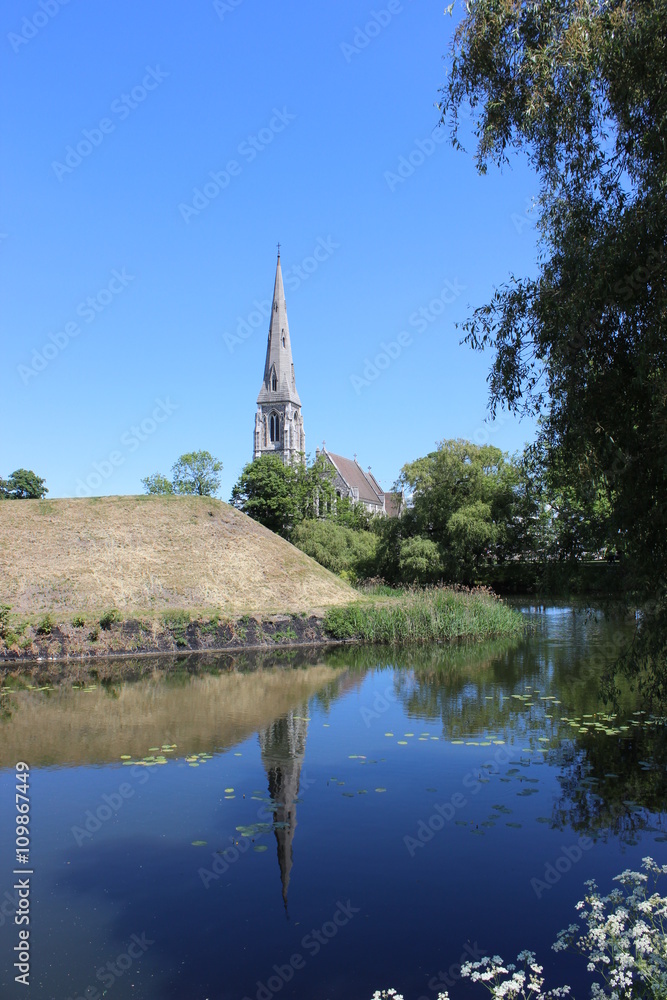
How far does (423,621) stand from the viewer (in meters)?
27.1

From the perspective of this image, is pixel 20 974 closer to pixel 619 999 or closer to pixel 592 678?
pixel 619 999

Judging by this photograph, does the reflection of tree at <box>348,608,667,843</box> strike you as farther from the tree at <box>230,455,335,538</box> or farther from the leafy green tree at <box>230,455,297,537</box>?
the leafy green tree at <box>230,455,297,537</box>

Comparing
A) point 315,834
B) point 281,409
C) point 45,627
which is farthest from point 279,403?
point 315,834

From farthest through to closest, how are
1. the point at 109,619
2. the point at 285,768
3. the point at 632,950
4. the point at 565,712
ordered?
the point at 109,619 < the point at 565,712 < the point at 285,768 < the point at 632,950

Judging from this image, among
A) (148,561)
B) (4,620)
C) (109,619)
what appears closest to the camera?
(4,620)

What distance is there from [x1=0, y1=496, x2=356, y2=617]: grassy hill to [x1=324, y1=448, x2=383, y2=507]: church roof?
192 ft

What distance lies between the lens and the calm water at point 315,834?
6.05m

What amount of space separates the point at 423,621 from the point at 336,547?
21.4m

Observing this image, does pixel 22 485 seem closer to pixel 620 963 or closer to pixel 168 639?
pixel 168 639

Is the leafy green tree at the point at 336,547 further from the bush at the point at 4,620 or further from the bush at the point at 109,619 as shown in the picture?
the bush at the point at 4,620

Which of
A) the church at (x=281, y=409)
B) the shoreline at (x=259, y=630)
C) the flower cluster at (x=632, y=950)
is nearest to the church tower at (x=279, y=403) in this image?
the church at (x=281, y=409)

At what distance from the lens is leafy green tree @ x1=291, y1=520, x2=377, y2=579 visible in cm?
4756

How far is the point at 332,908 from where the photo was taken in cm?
693

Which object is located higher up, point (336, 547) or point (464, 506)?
point (464, 506)
